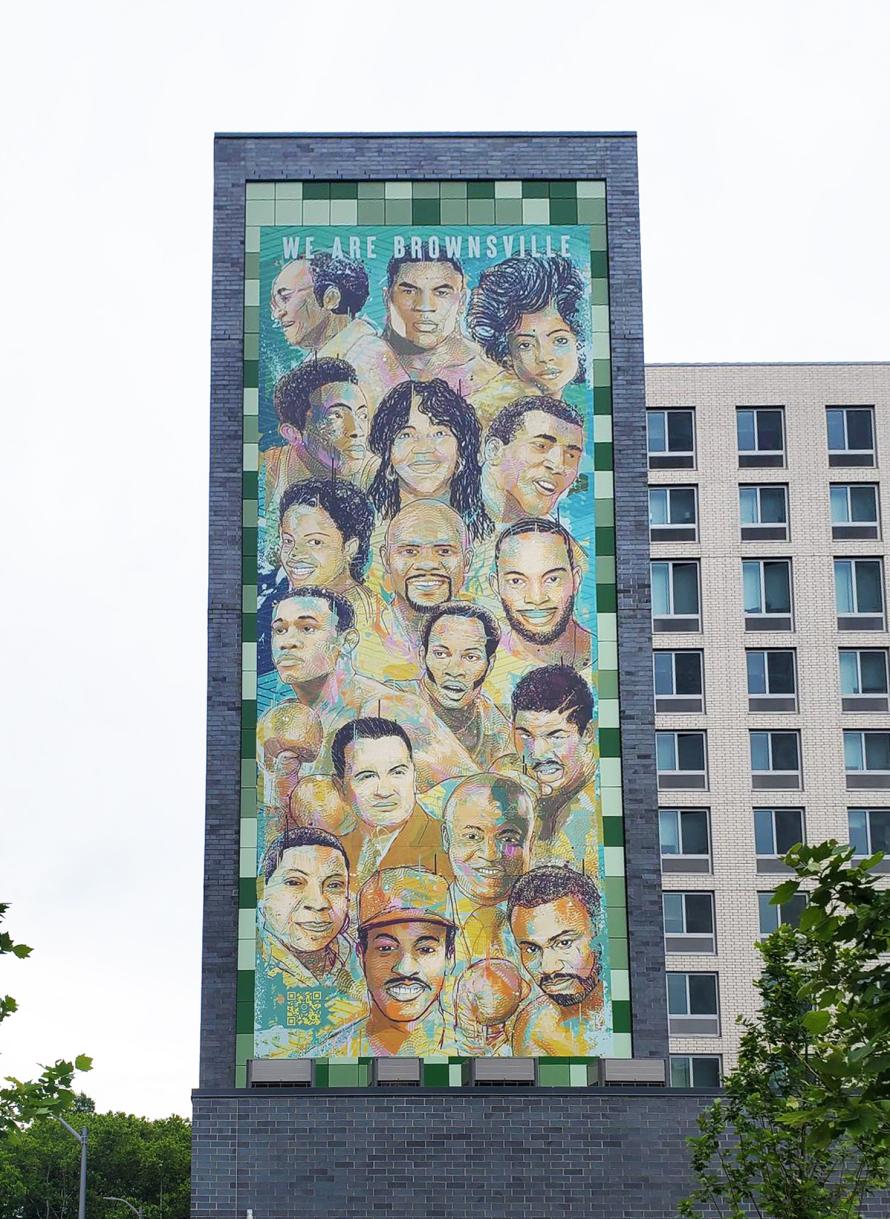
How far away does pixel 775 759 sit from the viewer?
60156 mm

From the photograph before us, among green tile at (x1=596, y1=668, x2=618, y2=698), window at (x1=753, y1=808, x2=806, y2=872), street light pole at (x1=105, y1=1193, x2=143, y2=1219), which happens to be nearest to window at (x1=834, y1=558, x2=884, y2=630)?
window at (x1=753, y1=808, x2=806, y2=872)

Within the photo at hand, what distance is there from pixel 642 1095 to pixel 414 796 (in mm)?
7463

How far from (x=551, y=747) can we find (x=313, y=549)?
657 centimetres

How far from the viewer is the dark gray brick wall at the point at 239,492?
3684cm

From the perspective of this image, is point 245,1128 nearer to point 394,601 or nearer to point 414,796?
point 414,796

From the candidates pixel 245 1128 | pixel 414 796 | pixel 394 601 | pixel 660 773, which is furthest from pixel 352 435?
pixel 660 773

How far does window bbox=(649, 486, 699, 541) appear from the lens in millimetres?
61812

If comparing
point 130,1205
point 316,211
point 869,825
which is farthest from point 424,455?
point 130,1205

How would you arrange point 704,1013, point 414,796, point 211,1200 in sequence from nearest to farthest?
point 211,1200, point 414,796, point 704,1013

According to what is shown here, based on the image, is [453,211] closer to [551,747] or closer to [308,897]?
[551,747]

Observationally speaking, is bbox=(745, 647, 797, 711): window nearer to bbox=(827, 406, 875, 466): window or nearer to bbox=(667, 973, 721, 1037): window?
bbox=(827, 406, 875, 466): window

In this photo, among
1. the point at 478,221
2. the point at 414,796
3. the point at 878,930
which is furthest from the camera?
the point at 478,221

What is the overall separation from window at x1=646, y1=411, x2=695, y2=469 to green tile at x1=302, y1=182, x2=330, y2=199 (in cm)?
2369

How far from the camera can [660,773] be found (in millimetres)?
59750
